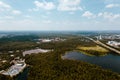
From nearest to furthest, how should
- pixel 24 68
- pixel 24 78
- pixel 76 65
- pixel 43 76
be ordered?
pixel 43 76, pixel 24 78, pixel 76 65, pixel 24 68

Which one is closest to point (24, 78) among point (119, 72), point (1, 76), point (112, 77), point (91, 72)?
point (1, 76)

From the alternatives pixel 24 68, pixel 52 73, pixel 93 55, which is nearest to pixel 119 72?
pixel 52 73

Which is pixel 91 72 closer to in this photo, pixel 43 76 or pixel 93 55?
pixel 43 76

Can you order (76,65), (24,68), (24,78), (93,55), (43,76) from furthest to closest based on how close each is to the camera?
(93,55), (24,68), (76,65), (24,78), (43,76)

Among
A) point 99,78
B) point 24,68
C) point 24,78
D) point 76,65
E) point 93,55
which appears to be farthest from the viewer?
point 93,55

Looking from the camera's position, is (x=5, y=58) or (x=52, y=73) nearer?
(x=52, y=73)

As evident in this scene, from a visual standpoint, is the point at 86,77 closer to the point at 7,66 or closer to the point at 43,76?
Answer: the point at 43,76

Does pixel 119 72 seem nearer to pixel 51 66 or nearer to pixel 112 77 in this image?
pixel 112 77

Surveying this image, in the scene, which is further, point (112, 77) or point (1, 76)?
point (1, 76)

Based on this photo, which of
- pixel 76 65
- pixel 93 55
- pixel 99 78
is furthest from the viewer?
pixel 93 55
